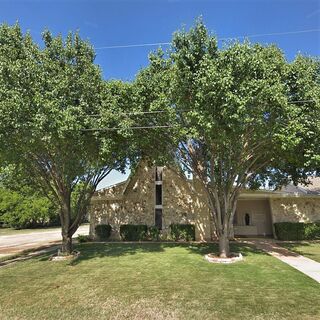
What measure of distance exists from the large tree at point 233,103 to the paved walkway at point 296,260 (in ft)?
8.94

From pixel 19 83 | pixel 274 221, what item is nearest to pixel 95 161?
pixel 19 83

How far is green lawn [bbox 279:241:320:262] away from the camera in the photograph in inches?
562

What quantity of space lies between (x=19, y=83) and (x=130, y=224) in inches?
520

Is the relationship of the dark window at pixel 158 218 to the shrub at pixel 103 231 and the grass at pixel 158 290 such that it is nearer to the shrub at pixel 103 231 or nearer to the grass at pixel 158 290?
the shrub at pixel 103 231

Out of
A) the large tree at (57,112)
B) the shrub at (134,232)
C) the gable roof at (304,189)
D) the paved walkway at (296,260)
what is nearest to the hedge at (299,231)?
the gable roof at (304,189)

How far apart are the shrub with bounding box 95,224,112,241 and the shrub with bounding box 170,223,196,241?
4664 mm

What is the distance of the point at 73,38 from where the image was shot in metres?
13.7

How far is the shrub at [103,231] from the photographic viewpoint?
22.3 m

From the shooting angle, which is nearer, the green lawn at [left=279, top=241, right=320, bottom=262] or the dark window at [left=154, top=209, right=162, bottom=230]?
the green lawn at [left=279, top=241, right=320, bottom=262]

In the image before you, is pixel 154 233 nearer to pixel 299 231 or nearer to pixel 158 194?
pixel 158 194

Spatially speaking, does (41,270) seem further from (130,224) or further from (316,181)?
(316,181)

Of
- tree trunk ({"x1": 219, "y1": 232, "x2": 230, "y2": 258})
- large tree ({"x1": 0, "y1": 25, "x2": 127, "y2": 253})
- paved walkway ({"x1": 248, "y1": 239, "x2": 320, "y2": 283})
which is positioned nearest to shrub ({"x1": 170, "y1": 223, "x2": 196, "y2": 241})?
paved walkway ({"x1": 248, "y1": 239, "x2": 320, "y2": 283})

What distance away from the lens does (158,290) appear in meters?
8.92

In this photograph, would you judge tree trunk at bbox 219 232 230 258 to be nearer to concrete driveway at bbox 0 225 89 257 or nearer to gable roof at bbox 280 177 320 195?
gable roof at bbox 280 177 320 195
